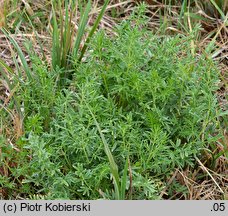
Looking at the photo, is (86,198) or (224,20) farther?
(224,20)

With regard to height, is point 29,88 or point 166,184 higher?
point 29,88

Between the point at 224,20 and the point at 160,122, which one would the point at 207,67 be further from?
the point at 224,20

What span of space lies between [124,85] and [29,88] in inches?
19.0

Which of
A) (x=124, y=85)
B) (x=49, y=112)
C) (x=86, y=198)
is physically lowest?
(x=86, y=198)

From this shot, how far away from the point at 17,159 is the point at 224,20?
158cm

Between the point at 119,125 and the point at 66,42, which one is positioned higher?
the point at 66,42

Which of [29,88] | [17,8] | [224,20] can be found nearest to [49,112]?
[29,88]

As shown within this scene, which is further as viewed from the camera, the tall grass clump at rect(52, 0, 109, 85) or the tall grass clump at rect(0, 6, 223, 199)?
the tall grass clump at rect(52, 0, 109, 85)

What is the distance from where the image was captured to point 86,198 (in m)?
2.56

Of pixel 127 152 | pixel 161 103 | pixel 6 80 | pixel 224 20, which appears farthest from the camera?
pixel 224 20

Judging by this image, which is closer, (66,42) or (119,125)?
(119,125)

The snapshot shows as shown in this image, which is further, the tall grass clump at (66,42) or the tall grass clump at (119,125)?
the tall grass clump at (66,42)

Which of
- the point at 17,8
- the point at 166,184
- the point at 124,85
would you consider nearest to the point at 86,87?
the point at 124,85

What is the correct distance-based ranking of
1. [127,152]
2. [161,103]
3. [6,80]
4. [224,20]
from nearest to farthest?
[127,152] < [161,103] < [6,80] < [224,20]
